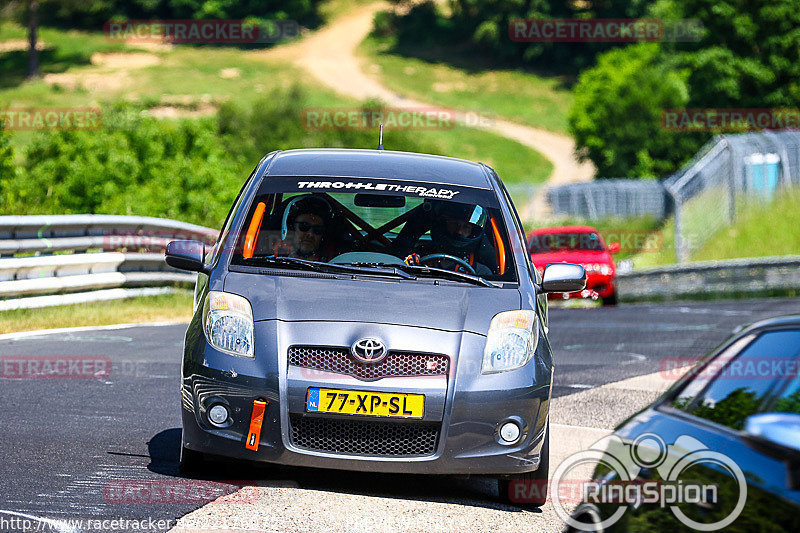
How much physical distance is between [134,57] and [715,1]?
6205 centimetres

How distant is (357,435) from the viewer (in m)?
5.68

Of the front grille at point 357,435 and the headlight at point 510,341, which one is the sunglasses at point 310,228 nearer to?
the headlight at point 510,341

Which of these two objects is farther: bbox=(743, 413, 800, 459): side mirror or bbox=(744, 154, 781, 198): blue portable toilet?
bbox=(744, 154, 781, 198): blue portable toilet

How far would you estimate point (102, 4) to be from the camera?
4392 inches

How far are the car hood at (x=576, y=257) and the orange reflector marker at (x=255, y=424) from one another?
1566cm

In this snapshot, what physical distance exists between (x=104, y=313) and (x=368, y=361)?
32.1 ft

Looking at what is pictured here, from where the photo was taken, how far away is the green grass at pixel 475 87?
9612 centimetres

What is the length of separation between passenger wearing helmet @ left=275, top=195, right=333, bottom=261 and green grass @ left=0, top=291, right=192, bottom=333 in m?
6.55

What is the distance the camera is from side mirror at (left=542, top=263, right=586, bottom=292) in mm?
6668

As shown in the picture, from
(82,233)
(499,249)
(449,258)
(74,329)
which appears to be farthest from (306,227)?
(82,233)

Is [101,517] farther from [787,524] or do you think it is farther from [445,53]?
[445,53]

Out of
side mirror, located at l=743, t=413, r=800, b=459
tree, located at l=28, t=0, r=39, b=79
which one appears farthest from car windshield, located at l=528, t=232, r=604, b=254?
tree, located at l=28, t=0, r=39, b=79

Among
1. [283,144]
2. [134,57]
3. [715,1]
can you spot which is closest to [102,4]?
[134,57]

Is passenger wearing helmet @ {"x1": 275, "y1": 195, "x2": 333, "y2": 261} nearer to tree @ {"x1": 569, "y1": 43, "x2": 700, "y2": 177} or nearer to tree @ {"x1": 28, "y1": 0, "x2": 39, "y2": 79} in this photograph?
tree @ {"x1": 569, "y1": 43, "x2": 700, "y2": 177}
